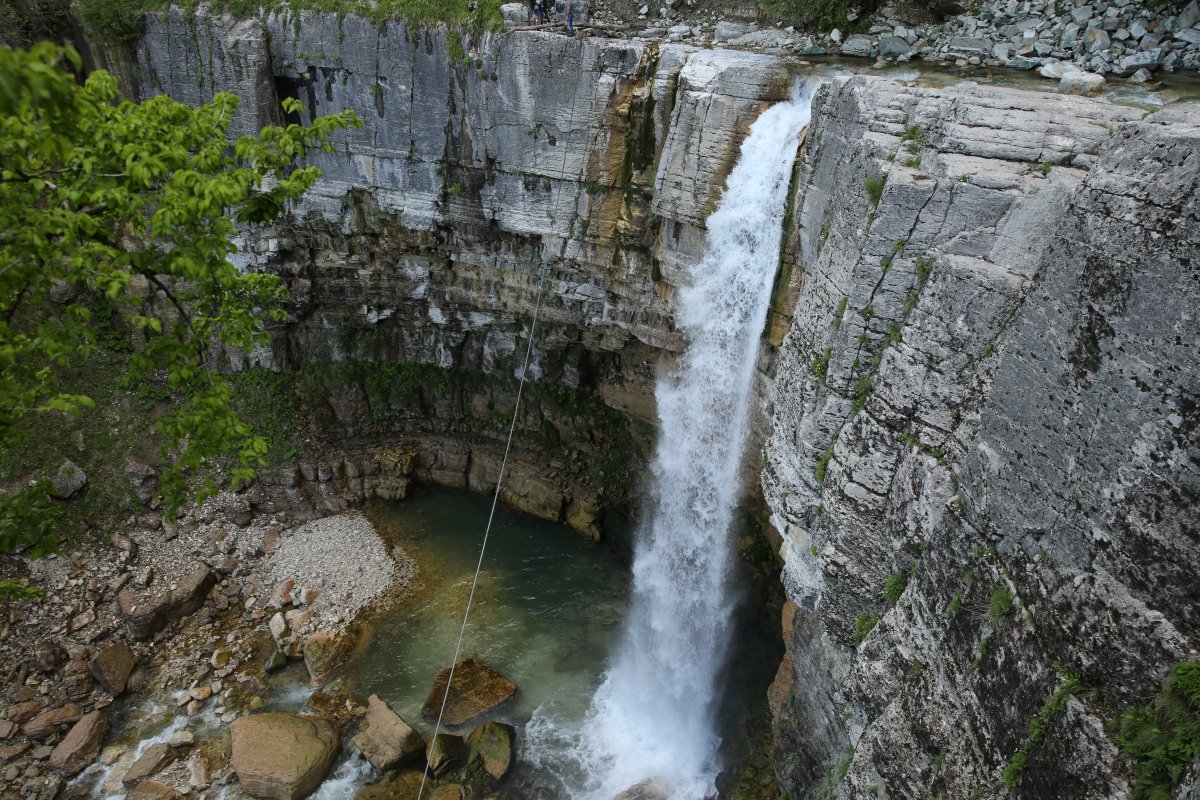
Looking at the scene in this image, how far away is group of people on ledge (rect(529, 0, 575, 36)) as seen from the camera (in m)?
15.7

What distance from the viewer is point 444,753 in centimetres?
1420

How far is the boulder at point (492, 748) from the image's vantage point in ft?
46.2

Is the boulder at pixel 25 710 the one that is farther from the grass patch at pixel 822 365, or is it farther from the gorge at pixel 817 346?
the grass patch at pixel 822 365

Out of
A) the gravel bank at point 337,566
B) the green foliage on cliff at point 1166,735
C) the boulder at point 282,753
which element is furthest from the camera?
the gravel bank at point 337,566

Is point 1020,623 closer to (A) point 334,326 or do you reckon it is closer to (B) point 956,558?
(B) point 956,558

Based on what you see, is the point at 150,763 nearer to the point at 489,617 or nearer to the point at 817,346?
the point at 489,617

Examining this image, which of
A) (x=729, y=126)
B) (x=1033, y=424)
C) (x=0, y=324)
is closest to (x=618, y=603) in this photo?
(x=729, y=126)

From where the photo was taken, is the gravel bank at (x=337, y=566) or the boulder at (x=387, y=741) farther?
the gravel bank at (x=337, y=566)

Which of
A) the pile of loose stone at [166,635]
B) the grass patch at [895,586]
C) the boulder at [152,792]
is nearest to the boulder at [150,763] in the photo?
the pile of loose stone at [166,635]

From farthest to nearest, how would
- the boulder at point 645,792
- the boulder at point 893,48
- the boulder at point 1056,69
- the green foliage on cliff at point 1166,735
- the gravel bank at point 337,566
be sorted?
the gravel bank at point 337,566
the boulder at point 645,792
the boulder at point 893,48
the boulder at point 1056,69
the green foliage on cliff at point 1166,735

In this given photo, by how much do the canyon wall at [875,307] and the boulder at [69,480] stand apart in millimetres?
4801

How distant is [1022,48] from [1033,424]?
9460mm

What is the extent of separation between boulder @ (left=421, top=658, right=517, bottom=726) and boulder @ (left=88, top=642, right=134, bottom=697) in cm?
679

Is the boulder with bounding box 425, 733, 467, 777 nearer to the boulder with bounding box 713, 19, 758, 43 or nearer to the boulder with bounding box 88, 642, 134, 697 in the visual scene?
the boulder with bounding box 88, 642, 134, 697
